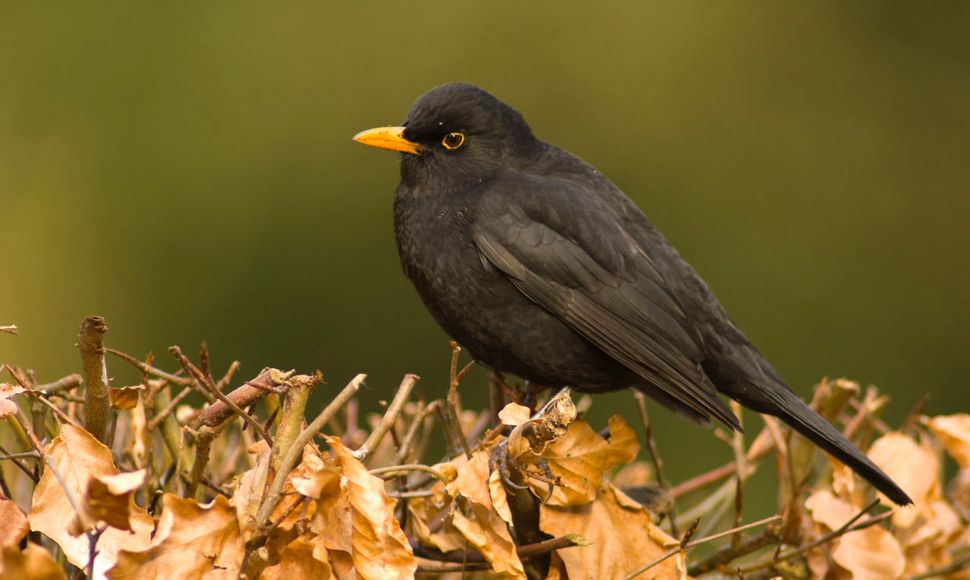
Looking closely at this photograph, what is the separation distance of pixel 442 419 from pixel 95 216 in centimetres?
410

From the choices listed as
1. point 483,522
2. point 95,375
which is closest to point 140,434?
point 95,375

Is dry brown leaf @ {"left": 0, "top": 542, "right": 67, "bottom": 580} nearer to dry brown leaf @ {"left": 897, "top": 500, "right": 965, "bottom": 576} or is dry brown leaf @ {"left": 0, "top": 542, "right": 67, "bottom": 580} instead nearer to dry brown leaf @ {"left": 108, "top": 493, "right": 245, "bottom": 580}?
dry brown leaf @ {"left": 108, "top": 493, "right": 245, "bottom": 580}

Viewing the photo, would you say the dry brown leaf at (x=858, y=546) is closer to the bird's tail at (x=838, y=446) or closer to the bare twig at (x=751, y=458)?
the bird's tail at (x=838, y=446)

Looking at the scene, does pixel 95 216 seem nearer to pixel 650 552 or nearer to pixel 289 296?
pixel 289 296

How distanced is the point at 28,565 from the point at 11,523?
0.86ft

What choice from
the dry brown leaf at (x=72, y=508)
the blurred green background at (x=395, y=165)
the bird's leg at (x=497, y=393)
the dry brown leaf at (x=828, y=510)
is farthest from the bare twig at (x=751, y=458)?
the blurred green background at (x=395, y=165)

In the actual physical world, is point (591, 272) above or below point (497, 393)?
above

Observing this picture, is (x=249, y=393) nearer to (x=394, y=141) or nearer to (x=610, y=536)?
(x=610, y=536)

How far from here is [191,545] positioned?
1.54 m

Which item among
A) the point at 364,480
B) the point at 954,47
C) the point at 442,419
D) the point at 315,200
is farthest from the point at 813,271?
the point at 364,480

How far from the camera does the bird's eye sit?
331 cm

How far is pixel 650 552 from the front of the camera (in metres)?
2.01

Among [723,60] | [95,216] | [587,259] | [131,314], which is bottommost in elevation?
[131,314]

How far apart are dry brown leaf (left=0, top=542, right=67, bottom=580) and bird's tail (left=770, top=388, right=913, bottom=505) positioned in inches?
63.6
